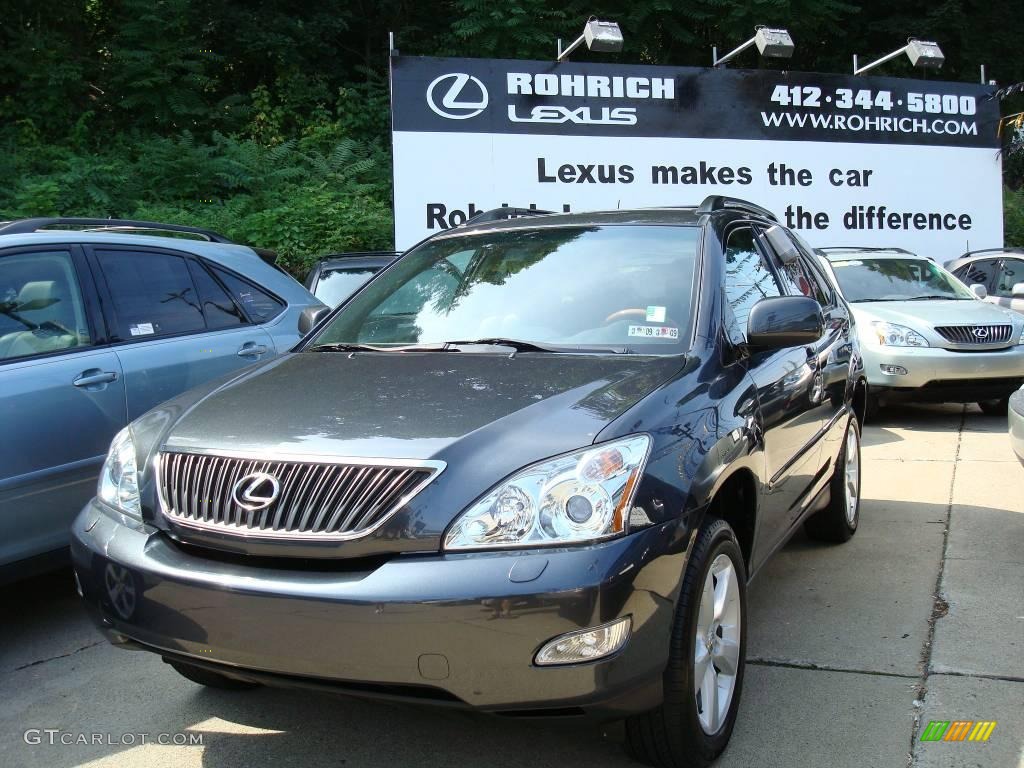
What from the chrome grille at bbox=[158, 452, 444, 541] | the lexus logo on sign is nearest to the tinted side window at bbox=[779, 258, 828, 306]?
the chrome grille at bbox=[158, 452, 444, 541]

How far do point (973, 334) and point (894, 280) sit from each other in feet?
4.61

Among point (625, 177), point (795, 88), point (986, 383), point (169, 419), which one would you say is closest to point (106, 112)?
point (625, 177)

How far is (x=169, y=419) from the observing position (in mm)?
3100

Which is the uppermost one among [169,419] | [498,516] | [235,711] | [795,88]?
[795,88]

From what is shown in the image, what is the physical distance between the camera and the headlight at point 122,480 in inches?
117

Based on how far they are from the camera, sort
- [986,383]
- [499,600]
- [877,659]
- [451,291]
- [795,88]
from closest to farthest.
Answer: [499,600], [877,659], [451,291], [986,383], [795,88]

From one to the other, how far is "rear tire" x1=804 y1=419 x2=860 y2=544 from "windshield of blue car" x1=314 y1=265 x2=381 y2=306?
4958mm

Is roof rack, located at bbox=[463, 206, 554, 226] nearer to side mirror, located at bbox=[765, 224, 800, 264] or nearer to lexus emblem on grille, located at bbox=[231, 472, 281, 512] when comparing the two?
side mirror, located at bbox=[765, 224, 800, 264]

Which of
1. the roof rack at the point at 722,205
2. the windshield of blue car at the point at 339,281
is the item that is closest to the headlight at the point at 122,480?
the roof rack at the point at 722,205

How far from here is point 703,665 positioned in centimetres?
285

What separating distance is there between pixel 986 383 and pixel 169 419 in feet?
25.6

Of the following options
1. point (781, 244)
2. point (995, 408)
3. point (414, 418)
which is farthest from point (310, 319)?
point (995, 408)

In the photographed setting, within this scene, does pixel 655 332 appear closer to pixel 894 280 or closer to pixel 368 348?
pixel 368 348

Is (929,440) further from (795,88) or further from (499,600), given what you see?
(795,88)
